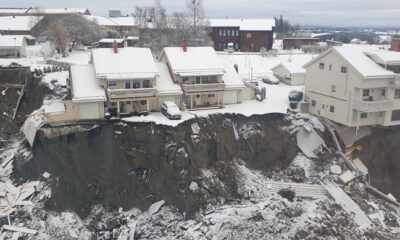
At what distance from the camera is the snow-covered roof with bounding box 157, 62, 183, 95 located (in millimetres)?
34781

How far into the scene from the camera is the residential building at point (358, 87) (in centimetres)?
3325

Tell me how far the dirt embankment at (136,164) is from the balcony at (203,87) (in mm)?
3999

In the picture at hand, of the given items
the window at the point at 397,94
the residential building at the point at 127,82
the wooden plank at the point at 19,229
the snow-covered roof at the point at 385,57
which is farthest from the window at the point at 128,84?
the window at the point at 397,94

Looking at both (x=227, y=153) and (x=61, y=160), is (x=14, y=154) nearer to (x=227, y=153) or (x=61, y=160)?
(x=61, y=160)

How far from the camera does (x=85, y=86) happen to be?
109 feet

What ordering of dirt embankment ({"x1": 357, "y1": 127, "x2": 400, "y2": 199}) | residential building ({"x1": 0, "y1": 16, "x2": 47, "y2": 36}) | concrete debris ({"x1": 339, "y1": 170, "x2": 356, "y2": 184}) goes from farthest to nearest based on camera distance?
1. residential building ({"x1": 0, "y1": 16, "x2": 47, "y2": 36})
2. dirt embankment ({"x1": 357, "y1": 127, "x2": 400, "y2": 199})
3. concrete debris ({"x1": 339, "y1": 170, "x2": 356, "y2": 184})

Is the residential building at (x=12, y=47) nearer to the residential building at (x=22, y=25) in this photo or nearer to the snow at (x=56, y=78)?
the snow at (x=56, y=78)

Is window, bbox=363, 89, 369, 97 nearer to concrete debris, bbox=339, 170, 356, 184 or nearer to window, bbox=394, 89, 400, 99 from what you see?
window, bbox=394, 89, 400, 99

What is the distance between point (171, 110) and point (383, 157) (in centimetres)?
1823

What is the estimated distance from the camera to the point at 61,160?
3069 cm

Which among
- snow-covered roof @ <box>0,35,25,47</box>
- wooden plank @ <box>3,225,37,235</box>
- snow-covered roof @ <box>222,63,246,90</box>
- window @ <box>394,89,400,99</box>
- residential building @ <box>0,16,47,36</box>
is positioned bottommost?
wooden plank @ <box>3,225,37,235</box>

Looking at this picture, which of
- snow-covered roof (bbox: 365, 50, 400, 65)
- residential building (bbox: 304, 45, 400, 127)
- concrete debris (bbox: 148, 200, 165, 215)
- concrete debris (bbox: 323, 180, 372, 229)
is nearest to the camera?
concrete debris (bbox: 323, 180, 372, 229)

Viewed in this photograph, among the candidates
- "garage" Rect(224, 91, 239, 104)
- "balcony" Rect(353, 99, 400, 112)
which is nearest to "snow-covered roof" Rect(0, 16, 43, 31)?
"garage" Rect(224, 91, 239, 104)

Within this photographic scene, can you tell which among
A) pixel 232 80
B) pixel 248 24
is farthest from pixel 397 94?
pixel 248 24
